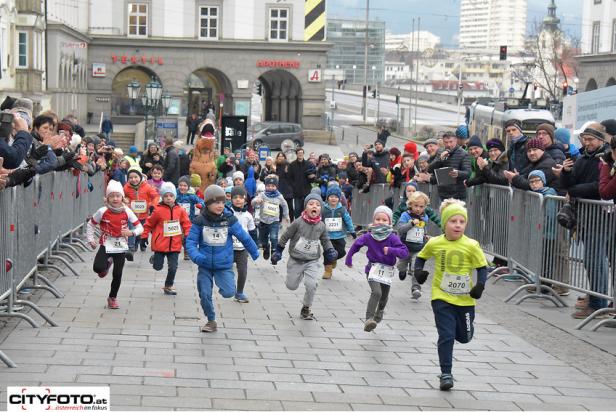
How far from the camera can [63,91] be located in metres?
58.6

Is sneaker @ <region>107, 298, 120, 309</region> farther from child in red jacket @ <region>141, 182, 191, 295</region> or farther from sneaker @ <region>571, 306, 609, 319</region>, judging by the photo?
sneaker @ <region>571, 306, 609, 319</region>

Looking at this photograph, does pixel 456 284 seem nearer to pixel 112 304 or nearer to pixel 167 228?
pixel 112 304

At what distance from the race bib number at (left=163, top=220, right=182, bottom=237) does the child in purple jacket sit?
3.08m

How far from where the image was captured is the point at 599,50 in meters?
75.8

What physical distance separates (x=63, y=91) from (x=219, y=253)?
4753 cm

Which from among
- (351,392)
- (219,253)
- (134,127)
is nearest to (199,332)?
(219,253)

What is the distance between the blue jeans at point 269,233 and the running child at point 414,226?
417 centimetres

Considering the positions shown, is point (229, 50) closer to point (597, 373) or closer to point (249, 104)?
point (249, 104)

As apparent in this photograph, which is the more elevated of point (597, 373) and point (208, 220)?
point (208, 220)

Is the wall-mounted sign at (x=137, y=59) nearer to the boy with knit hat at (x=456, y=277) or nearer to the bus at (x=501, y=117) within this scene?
the bus at (x=501, y=117)

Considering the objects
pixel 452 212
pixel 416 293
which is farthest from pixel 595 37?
pixel 452 212

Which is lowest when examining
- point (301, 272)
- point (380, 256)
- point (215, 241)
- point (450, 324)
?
point (301, 272)

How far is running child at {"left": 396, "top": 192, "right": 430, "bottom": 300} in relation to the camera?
15062mm

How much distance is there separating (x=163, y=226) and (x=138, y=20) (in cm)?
5495
